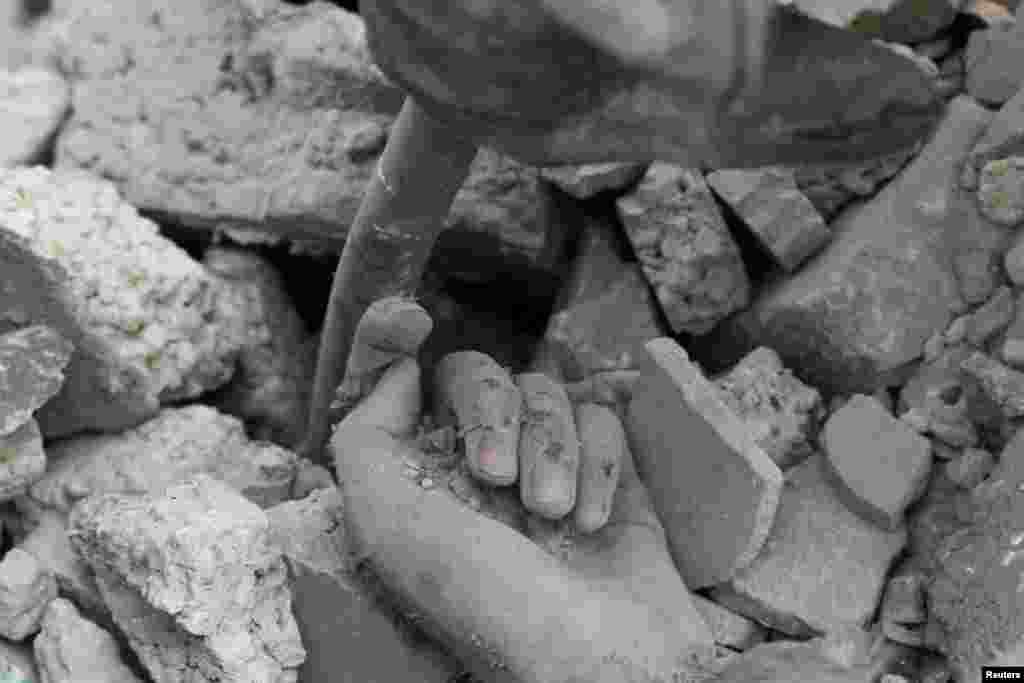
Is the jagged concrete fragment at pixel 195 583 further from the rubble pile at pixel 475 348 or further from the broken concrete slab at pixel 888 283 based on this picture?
the broken concrete slab at pixel 888 283

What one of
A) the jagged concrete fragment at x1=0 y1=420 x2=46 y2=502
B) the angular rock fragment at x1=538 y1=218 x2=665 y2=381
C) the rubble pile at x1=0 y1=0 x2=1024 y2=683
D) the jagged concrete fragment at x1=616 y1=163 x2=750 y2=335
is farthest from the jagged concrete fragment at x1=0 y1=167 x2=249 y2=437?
the jagged concrete fragment at x1=616 y1=163 x2=750 y2=335

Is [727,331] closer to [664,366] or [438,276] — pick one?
[664,366]

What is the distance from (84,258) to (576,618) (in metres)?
0.81

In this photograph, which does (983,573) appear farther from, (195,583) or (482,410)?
(195,583)

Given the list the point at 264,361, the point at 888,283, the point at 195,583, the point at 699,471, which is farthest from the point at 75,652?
the point at 888,283

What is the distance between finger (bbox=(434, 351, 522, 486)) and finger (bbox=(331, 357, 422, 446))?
4 cm

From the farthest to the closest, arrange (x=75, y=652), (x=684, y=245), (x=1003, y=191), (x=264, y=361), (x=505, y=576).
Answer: (x=264, y=361) < (x=684, y=245) < (x=1003, y=191) < (x=75, y=652) < (x=505, y=576)

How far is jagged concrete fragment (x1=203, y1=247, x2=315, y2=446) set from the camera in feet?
5.90

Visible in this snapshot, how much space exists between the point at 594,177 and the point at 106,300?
0.65 metres

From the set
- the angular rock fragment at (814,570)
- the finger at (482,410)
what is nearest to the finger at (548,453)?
the finger at (482,410)

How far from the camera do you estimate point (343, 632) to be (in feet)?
4.41

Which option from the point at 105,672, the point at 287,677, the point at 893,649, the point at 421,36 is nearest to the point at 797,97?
the point at 421,36

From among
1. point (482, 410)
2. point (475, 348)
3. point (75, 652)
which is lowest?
point (75, 652)

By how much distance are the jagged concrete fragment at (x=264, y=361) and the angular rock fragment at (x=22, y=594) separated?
1.46ft
